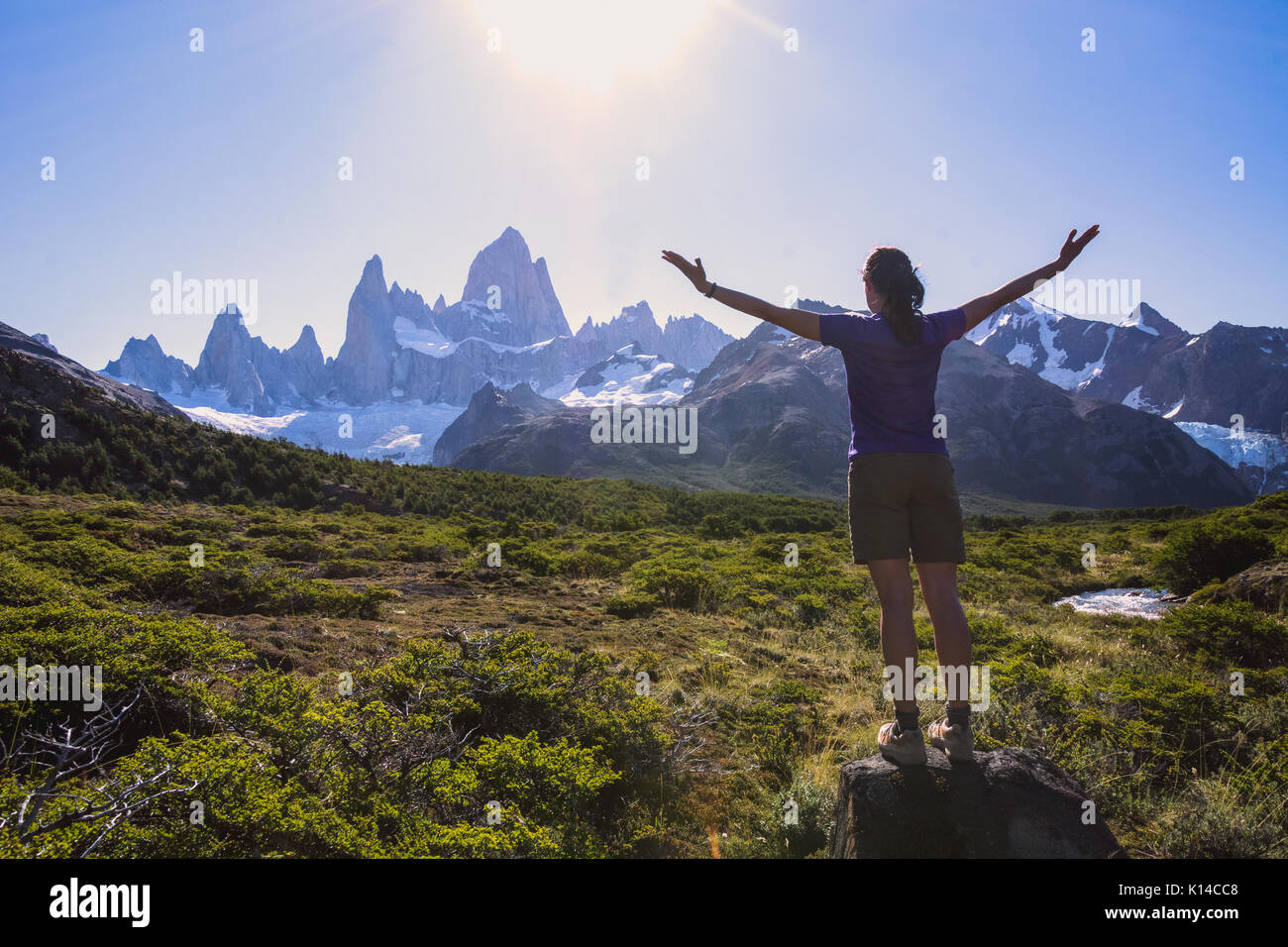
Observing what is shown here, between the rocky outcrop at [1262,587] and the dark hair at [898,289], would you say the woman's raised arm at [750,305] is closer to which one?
the dark hair at [898,289]

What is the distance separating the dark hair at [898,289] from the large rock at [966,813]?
2580 millimetres

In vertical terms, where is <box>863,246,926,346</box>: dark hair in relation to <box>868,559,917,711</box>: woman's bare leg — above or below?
above

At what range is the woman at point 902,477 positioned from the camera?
3.30 m

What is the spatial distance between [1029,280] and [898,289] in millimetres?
1023

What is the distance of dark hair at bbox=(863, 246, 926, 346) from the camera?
345 cm

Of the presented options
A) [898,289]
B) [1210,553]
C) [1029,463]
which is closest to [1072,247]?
[898,289]

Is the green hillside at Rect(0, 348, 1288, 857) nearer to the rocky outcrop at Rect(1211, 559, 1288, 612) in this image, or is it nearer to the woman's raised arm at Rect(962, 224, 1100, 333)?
the rocky outcrop at Rect(1211, 559, 1288, 612)

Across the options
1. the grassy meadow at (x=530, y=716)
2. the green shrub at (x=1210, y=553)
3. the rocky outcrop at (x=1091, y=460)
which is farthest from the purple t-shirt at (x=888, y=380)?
the rocky outcrop at (x=1091, y=460)

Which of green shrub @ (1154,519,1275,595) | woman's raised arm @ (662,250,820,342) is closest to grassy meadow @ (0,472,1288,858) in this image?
green shrub @ (1154,519,1275,595)

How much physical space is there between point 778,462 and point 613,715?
187m

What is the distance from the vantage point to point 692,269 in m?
3.83

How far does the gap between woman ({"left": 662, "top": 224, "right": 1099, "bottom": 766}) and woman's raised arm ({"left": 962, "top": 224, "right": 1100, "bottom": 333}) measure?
0.35 feet
